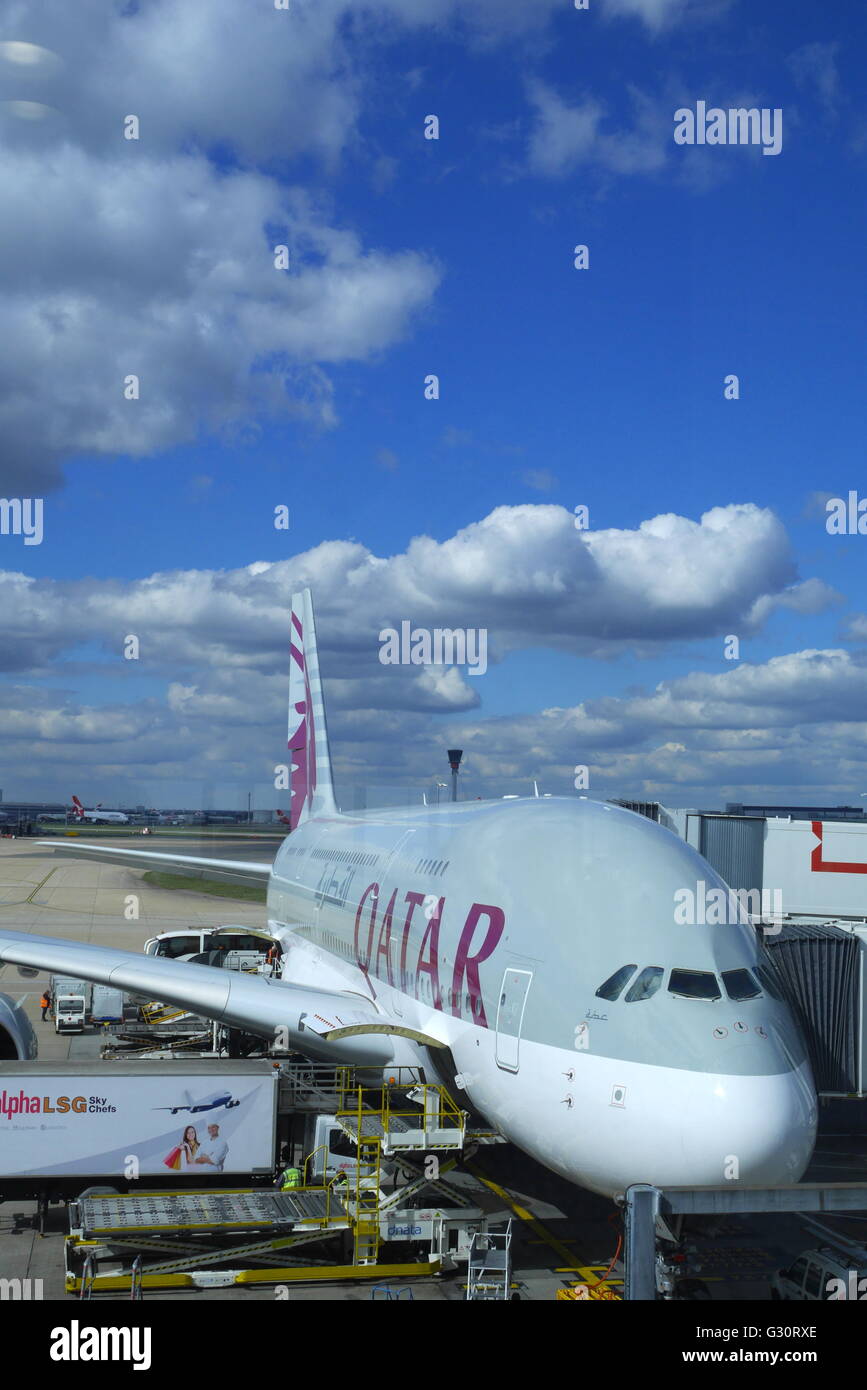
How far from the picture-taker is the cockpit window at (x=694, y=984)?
35.9ft

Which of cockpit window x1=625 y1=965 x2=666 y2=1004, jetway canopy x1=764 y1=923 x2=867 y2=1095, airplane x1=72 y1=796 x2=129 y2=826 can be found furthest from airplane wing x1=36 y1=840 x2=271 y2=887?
airplane x1=72 y1=796 x2=129 y2=826

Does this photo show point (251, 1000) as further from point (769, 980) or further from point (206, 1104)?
point (769, 980)

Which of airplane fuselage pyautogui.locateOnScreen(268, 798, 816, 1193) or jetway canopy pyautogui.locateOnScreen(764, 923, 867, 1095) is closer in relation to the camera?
airplane fuselage pyautogui.locateOnScreen(268, 798, 816, 1193)

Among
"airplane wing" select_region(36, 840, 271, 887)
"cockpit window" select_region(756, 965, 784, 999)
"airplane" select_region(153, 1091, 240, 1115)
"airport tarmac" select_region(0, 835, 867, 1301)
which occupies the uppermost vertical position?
"cockpit window" select_region(756, 965, 784, 999)

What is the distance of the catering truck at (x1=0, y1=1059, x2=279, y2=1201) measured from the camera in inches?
581

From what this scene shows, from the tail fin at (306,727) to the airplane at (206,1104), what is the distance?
17492 millimetres

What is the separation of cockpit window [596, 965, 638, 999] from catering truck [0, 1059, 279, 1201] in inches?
237

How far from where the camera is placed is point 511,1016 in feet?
40.5

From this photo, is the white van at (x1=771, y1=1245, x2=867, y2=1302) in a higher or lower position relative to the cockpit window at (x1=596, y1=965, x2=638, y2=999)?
lower

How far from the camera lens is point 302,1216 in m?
13.8

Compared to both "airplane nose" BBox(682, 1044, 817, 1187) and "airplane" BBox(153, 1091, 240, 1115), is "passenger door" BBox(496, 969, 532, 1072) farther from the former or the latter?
"airplane" BBox(153, 1091, 240, 1115)

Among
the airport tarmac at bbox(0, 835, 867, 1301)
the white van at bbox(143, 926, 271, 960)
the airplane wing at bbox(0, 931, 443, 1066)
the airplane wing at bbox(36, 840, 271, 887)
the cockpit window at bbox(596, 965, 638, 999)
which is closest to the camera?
the cockpit window at bbox(596, 965, 638, 999)
